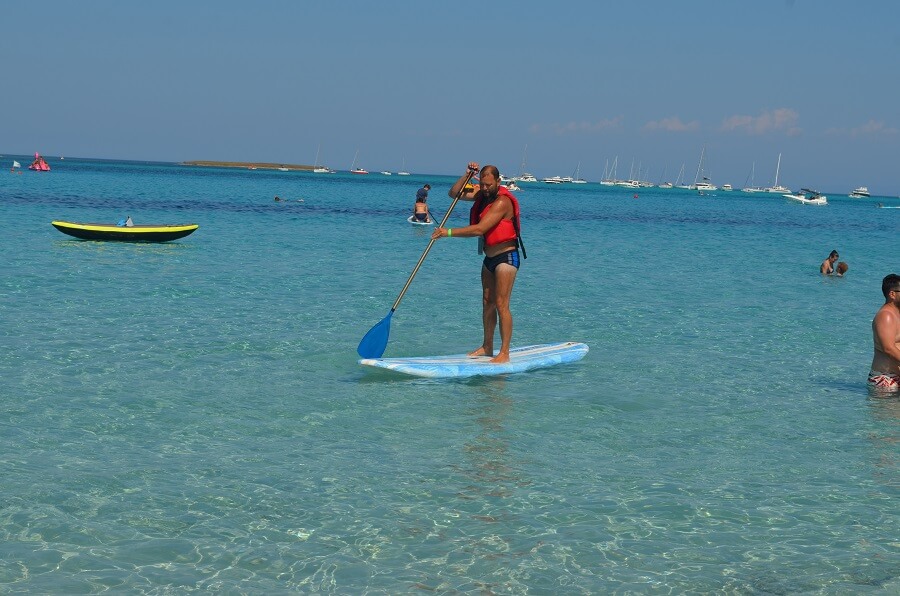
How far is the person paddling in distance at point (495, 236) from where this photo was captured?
11.0m

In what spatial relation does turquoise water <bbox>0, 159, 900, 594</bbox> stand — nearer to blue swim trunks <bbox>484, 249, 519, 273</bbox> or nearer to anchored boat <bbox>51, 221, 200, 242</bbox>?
blue swim trunks <bbox>484, 249, 519, 273</bbox>

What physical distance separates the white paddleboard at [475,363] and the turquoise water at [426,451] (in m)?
0.16

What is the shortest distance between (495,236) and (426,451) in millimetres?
3624

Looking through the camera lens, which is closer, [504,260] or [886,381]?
[886,381]

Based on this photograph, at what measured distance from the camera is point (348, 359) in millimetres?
12289

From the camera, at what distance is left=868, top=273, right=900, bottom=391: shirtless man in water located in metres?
10.6

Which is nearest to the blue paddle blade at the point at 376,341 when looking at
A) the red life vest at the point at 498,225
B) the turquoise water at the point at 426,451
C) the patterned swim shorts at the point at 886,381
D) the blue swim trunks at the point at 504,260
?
the turquoise water at the point at 426,451

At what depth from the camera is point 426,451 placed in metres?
8.37

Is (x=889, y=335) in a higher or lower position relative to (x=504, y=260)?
lower

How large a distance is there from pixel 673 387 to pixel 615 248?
25.1m

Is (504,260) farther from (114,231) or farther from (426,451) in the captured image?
(114,231)

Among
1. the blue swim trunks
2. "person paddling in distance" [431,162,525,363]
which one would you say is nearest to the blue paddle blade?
"person paddling in distance" [431,162,525,363]

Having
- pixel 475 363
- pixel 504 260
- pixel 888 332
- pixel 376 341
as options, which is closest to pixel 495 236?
pixel 504 260

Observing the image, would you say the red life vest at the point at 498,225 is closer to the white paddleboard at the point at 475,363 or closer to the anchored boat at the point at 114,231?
the white paddleboard at the point at 475,363
